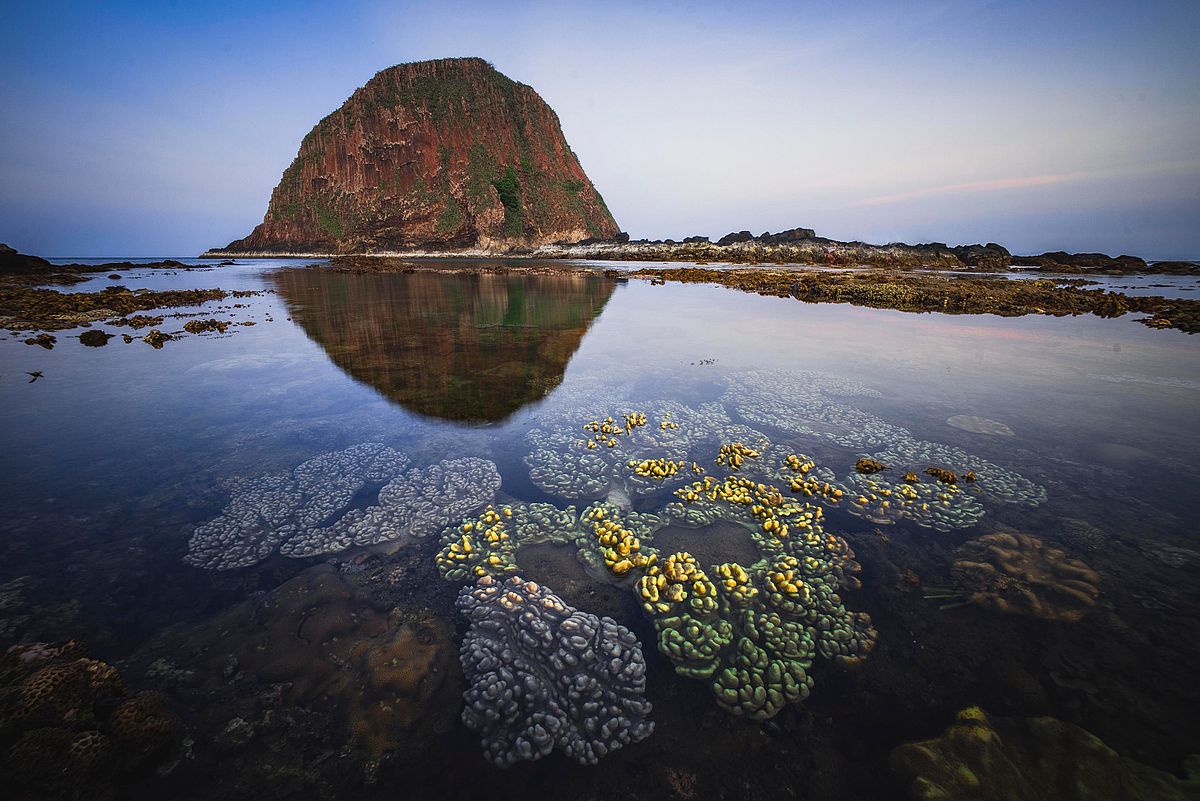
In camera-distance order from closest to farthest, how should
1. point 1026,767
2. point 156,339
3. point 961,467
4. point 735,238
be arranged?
point 1026,767 < point 961,467 < point 156,339 < point 735,238

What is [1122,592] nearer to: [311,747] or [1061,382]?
[311,747]

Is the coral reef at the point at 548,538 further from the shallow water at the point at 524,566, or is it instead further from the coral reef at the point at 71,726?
the coral reef at the point at 71,726

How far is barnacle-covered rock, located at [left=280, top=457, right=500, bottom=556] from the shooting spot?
6.50m

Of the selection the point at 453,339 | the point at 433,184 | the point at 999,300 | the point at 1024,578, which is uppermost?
the point at 433,184

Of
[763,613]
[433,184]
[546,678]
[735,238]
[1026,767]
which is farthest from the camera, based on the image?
[433,184]

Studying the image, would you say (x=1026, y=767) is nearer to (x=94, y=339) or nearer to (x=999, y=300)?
(x=94, y=339)

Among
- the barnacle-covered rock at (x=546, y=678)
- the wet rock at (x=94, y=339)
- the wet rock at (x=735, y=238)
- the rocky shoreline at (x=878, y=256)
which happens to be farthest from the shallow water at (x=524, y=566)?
the wet rock at (x=735, y=238)

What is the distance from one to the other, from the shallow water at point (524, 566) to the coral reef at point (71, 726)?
31 cm

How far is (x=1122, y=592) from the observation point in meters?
5.48

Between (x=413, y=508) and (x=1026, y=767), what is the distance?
7988 mm

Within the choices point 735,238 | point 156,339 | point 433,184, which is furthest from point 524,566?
point 433,184

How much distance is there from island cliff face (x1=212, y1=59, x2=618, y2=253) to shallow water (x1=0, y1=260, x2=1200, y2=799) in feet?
422

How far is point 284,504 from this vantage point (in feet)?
23.8

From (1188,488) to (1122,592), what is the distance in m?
4.67
